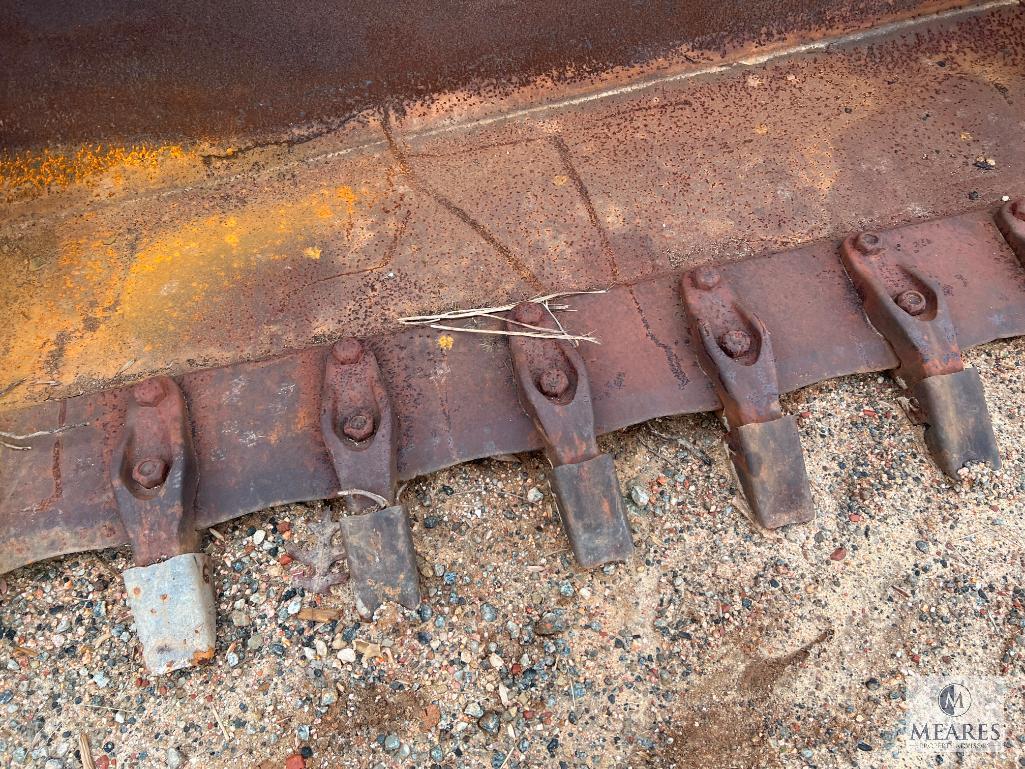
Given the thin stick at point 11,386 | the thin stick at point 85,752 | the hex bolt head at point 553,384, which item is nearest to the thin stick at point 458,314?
the hex bolt head at point 553,384

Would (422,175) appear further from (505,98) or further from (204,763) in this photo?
(204,763)

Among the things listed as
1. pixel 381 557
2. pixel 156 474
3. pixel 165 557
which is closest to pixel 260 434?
pixel 156 474

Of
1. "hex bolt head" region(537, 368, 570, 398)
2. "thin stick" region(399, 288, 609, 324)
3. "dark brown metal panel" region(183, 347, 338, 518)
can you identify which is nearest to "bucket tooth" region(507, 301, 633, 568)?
"hex bolt head" region(537, 368, 570, 398)

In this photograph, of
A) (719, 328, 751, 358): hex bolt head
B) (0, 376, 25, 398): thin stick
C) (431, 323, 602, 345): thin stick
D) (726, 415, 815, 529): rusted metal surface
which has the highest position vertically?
(0, 376, 25, 398): thin stick

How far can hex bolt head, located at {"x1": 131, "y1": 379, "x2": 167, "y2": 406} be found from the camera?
77.9 inches

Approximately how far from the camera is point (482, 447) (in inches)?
78.3

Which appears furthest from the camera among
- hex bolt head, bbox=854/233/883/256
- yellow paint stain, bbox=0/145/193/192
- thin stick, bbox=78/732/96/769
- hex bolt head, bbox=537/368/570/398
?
yellow paint stain, bbox=0/145/193/192

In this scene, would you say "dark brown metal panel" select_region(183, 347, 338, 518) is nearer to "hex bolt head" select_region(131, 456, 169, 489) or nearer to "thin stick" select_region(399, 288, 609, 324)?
"hex bolt head" select_region(131, 456, 169, 489)

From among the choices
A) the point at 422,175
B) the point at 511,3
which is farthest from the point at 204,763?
the point at 511,3

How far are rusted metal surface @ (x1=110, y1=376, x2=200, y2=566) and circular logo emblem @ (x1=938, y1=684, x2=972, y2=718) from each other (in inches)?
77.1

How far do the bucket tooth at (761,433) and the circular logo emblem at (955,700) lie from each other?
1.71 ft

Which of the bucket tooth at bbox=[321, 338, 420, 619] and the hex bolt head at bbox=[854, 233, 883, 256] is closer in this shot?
the bucket tooth at bbox=[321, 338, 420, 619]

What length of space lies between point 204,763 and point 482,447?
103cm

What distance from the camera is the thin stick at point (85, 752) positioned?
175 cm
